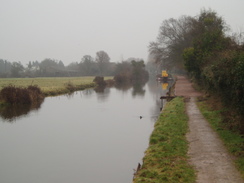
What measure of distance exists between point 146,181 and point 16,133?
11071mm

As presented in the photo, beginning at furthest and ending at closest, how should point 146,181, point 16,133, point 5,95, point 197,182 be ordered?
1. point 5,95
2. point 16,133
3. point 146,181
4. point 197,182

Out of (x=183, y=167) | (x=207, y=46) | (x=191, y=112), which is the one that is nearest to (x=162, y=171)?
(x=183, y=167)

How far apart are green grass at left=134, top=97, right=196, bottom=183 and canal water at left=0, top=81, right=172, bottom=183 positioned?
3.08 feet

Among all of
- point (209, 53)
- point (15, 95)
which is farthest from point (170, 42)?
point (15, 95)

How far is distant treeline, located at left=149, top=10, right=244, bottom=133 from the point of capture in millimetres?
9737

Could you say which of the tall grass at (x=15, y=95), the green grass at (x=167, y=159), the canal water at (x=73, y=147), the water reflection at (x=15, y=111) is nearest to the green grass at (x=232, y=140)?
the green grass at (x=167, y=159)

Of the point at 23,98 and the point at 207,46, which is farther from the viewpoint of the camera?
the point at 23,98

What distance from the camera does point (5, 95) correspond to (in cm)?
2781

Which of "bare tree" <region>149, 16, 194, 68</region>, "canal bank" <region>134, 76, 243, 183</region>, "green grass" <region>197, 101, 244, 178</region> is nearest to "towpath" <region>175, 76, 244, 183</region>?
"canal bank" <region>134, 76, 243, 183</region>

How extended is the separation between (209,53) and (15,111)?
54.2 feet

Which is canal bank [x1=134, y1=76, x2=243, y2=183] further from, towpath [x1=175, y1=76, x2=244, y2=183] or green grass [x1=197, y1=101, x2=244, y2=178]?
green grass [x1=197, y1=101, x2=244, y2=178]

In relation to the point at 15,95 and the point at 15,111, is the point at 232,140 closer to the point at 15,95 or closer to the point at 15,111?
the point at 15,111

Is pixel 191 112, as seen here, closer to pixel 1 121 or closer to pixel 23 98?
pixel 1 121

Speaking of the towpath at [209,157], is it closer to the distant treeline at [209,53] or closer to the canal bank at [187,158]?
the canal bank at [187,158]
